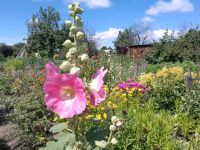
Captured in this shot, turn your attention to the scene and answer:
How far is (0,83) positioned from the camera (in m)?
12.0

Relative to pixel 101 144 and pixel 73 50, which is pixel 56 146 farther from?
pixel 73 50

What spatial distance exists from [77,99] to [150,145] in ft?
11.4

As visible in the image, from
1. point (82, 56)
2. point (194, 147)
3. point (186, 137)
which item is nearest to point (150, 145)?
point (194, 147)

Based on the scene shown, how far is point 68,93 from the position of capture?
1.61 metres

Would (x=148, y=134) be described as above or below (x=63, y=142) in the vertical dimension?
below

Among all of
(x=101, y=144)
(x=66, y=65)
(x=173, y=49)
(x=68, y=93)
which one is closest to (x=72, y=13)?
(x=66, y=65)

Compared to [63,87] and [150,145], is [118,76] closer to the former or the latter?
[150,145]

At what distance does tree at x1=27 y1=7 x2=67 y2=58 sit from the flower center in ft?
122

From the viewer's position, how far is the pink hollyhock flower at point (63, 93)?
1542mm

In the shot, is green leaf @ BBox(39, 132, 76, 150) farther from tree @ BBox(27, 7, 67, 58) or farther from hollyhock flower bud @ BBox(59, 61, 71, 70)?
tree @ BBox(27, 7, 67, 58)

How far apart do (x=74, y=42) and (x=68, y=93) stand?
225 millimetres

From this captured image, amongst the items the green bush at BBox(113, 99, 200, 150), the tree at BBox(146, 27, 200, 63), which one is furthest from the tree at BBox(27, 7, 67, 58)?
the green bush at BBox(113, 99, 200, 150)

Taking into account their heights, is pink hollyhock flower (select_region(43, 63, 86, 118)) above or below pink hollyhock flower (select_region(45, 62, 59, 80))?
below

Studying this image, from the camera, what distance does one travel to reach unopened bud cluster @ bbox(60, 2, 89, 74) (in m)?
1.61
